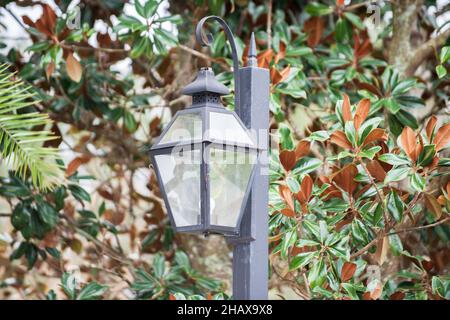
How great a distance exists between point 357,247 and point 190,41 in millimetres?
1949

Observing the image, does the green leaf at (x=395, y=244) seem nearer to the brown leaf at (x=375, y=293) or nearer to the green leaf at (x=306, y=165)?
the brown leaf at (x=375, y=293)

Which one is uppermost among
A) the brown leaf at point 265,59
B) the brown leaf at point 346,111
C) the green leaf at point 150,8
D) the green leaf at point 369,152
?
the green leaf at point 150,8

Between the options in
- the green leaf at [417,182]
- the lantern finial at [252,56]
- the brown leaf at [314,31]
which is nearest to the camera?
the lantern finial at [252,56]

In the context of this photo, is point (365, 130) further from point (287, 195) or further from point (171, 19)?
point (171, 19)

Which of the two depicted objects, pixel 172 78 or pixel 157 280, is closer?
pixel 157 280

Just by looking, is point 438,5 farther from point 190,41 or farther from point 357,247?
point 357,247

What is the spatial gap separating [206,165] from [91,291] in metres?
2.18

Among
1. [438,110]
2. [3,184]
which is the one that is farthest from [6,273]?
[438,110]

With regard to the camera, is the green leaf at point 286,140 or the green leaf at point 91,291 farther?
the green leaf at point 91,291

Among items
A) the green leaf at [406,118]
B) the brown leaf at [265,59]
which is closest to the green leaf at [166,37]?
the brown leaf at [265,59]

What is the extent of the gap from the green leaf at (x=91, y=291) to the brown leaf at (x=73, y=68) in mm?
1122

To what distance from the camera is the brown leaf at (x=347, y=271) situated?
381cm

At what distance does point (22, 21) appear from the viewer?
16.0ft

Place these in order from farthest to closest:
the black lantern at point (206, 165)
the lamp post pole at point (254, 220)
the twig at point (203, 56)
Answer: the twig at point (203, 56) → the lamp post pole at point (254, 220) → the black lantern at point (206, 165)
